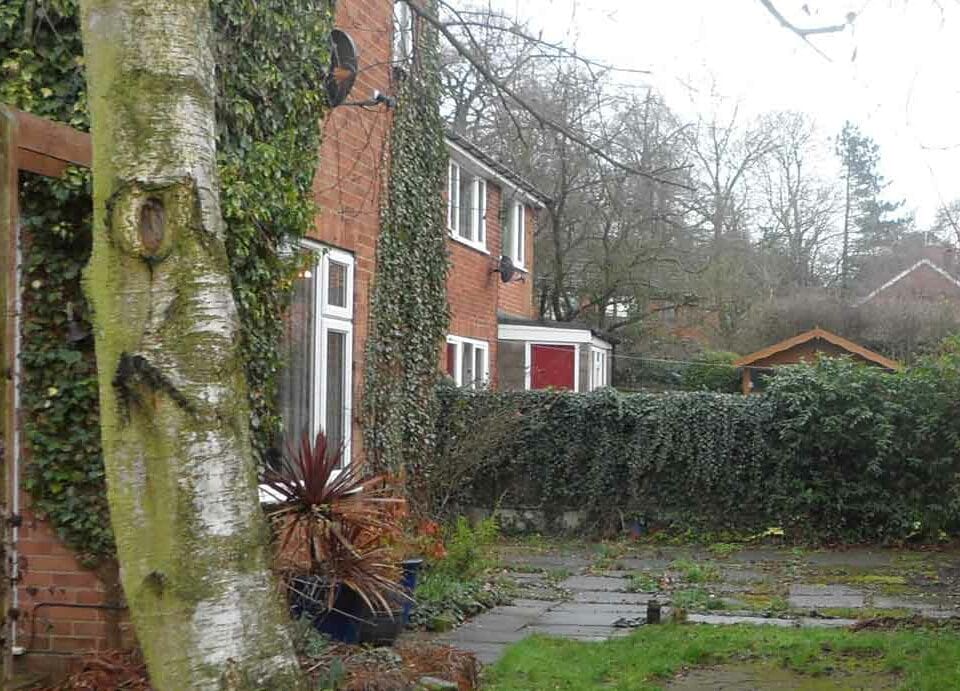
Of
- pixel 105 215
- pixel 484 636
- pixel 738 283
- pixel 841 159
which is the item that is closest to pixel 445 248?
pixel 484 636

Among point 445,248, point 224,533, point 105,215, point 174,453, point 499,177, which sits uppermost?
point 499,177

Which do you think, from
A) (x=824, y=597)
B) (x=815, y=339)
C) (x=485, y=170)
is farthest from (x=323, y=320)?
(x=815, y=339)

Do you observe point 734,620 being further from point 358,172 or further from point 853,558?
point 853,558

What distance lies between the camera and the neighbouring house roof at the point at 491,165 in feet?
59.8

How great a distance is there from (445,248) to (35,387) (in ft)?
26.4

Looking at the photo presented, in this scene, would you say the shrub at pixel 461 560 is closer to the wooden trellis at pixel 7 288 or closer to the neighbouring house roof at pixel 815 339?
the wooden trellis at pixel 7 288

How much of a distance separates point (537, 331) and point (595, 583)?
1189 centimetres

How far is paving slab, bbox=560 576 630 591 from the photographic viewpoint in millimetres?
11984

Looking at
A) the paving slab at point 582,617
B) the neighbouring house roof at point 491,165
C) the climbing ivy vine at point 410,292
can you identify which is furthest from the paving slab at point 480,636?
the neighbouring house roof at point 491,165

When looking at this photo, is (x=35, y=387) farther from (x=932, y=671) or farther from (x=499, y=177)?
(x=499, y=177)

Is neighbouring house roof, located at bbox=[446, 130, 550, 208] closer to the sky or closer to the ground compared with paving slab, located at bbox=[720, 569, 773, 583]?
closer to the sky

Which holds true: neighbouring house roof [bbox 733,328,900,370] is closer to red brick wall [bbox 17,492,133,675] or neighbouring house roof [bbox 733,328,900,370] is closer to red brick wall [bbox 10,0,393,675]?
red brick wall [bbox 10,0,393,675]

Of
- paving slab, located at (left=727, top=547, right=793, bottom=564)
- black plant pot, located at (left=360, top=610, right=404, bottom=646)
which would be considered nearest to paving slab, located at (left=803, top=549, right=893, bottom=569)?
paving slab, located at (left=727, top=547, right=793, bottom=564)

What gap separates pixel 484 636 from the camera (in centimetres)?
877
